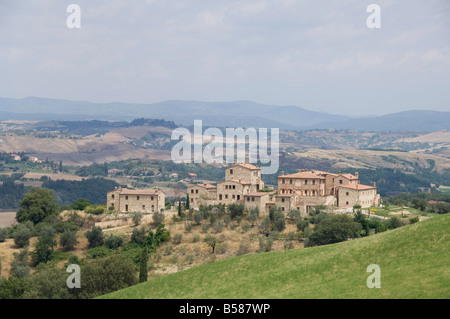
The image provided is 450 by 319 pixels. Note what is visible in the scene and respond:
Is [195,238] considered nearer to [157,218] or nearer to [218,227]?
[218,227]

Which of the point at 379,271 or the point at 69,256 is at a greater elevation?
the point at 379,271

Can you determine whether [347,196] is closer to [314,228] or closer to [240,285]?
[314,228]

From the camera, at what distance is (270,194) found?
70.2 meters

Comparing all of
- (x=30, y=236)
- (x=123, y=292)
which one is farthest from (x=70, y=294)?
(x=30, y=236)

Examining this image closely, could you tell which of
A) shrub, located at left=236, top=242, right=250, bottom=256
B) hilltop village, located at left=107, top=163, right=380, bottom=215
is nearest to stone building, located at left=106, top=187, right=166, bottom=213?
hilltop village, located at left=107, top=163, right=380, bottom=215

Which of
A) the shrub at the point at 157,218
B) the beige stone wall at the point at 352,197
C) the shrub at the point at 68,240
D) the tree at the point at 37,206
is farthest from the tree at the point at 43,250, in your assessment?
the beige stone wall at the point at 352,197

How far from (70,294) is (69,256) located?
17.3 m

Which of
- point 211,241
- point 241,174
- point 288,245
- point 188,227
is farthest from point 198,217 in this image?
point 288,245

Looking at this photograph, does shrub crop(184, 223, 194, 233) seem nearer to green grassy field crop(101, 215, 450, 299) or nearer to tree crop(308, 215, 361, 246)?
tree crop(308, 215, 361, 246)

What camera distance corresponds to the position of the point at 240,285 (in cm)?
3769

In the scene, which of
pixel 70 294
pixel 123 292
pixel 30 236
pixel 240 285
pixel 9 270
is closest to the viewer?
pixel 240 285

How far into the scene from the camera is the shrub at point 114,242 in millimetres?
64812

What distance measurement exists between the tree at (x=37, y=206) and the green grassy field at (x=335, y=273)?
35.9 metres

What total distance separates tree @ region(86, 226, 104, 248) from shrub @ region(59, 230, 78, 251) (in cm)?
153
